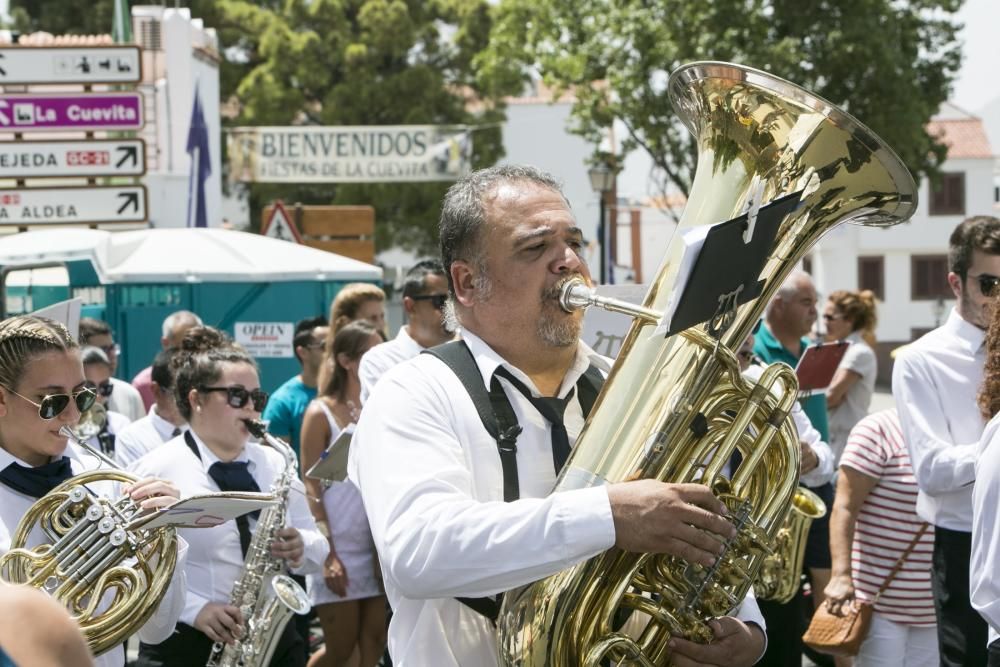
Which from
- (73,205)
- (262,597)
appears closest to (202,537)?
(262,597)

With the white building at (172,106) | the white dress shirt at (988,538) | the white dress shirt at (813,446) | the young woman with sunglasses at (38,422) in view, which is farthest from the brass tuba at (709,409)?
the white building at (172,106)

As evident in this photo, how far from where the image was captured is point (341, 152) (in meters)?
21.2

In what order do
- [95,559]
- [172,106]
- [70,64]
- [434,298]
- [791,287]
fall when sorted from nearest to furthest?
[95,559]
[434,298]
[791,287]
[70,64]
[172,106]

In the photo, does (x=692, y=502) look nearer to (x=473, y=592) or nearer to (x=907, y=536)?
(x=473, y=592)

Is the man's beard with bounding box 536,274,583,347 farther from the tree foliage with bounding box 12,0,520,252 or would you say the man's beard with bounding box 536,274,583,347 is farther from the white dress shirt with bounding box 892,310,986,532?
the tree foliage with bounding box 12,0,520,252

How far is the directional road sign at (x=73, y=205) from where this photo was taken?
13.4m

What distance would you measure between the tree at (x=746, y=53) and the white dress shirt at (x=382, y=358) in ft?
55.9

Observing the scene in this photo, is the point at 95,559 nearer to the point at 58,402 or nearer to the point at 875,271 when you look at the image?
the point at 58,402

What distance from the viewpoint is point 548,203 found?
284 cm

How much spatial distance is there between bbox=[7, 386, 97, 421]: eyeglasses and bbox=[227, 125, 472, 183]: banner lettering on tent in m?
17.8

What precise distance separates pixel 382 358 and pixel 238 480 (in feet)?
3.48

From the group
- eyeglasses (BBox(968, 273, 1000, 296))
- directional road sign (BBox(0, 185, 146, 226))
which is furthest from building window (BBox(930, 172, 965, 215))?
eyeglasses (BBox(968, 273, 1000, 296))

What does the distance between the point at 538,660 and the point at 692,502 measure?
1.42ft

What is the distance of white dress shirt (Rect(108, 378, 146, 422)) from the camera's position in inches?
303
